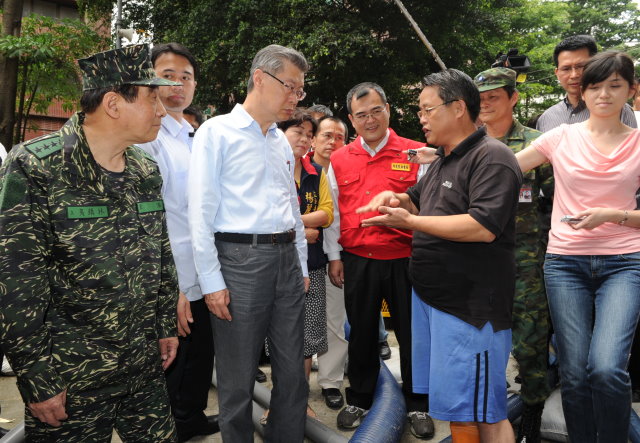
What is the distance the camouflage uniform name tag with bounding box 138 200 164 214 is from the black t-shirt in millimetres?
1337

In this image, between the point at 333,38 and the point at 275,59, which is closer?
the point at 275,59

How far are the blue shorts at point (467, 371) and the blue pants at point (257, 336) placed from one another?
0.86 meters

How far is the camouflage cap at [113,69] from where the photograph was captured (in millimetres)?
2043

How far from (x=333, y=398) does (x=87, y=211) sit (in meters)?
2.73

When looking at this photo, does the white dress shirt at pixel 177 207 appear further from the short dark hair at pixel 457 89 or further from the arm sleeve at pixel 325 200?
the short dark hair at pixel 457 89

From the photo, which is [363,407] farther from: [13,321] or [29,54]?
[29,54]

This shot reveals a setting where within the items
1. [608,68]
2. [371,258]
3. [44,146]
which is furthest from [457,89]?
[44,146]

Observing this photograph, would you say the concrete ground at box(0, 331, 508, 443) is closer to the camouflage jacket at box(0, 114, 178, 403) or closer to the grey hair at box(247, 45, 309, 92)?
the camouflage jacket at box(0, 114, 178, 403)

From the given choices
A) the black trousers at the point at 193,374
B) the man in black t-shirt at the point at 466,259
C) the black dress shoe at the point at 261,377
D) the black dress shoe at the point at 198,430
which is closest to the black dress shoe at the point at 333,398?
the black dress shoe at the point at 261,377

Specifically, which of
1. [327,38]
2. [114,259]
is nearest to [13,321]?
[114,259]

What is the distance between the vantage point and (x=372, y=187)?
3781 mm

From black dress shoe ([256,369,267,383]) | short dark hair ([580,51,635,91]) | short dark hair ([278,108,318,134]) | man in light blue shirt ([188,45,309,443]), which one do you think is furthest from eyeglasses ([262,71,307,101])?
black dress shoe ([256,369,267,383])

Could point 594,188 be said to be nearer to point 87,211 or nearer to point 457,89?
point 457,89

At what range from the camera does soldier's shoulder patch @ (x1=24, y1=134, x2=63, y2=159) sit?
1863mm
